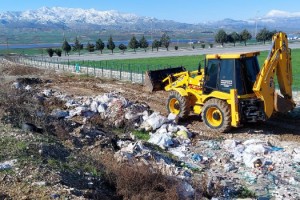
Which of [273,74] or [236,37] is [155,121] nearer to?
[273,74]

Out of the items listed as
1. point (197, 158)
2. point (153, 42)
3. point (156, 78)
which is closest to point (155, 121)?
point (197, 158)

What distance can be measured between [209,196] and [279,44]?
5.95 metres

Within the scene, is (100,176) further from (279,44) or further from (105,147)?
(279,44)

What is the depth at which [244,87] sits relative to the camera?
1271cm

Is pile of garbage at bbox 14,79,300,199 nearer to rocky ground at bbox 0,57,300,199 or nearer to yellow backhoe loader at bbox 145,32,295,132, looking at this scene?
rocky ground at bbox 0,57,300,199

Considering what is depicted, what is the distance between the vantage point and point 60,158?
9.48 meters

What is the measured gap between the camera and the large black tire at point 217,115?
1289 cm

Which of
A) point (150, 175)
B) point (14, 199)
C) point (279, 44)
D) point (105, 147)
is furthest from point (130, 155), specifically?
point (279, 44)

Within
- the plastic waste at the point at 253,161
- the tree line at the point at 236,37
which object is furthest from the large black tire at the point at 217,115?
the tree line at the point at 236,37

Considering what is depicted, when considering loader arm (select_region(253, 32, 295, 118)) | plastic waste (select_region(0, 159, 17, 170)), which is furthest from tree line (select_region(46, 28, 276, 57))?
plastic waste (select_region(0, 159, 17, 170))

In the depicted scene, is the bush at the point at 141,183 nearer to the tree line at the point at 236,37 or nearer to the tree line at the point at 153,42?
the tree line at the point at 153,42

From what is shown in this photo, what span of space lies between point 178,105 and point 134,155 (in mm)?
5230

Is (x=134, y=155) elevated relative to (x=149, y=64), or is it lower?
lower

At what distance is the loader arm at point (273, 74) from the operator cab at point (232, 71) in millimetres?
436
